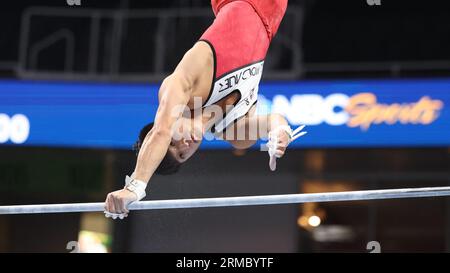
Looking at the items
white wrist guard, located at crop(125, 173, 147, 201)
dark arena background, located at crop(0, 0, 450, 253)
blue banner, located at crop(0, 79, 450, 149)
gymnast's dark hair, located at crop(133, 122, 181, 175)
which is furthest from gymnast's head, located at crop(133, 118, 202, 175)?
blue banner, located at crop(0, 79, 450, 149)

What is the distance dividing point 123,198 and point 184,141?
60 centimetres

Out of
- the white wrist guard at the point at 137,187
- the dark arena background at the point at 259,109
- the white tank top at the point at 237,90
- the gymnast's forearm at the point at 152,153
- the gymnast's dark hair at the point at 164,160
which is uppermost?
the dark arena background at the point at 259,109

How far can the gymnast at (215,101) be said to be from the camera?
4578 millimetres

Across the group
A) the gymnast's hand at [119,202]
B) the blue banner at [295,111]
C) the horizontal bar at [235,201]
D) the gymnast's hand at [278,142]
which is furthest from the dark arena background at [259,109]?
the gymnast's hand at [119,202]

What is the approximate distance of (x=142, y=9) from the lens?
972 centimetres

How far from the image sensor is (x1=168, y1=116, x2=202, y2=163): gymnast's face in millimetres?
4836

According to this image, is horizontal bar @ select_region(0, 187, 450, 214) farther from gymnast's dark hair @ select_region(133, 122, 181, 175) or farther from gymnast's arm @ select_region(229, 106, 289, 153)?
gymnast's arm @ select_region(229, 106, 289, 153)

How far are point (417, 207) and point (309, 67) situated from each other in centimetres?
199

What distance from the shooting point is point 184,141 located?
4.88 meters

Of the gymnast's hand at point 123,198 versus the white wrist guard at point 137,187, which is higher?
the white wrist guard at point 137,187

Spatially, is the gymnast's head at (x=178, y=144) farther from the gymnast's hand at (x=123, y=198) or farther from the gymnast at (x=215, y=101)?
the gymnast's hand at (x=123, y=198)

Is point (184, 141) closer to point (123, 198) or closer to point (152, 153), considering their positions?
point (152, 153)

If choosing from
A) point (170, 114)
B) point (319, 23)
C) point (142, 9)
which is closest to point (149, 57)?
point (142, 9)

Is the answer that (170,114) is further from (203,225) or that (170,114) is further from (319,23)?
(319,23)
